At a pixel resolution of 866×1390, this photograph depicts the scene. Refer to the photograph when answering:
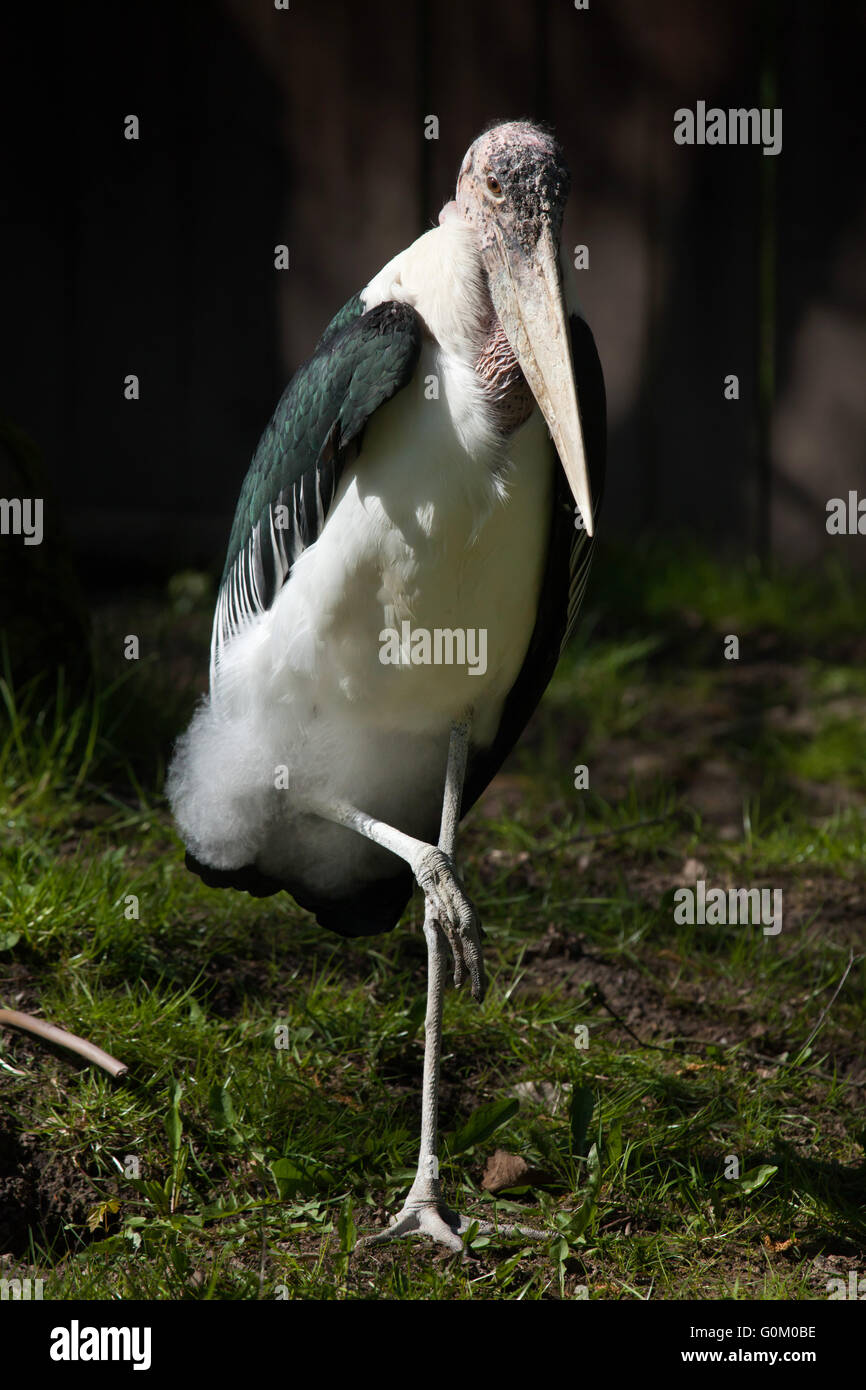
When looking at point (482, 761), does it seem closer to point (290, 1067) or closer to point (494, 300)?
point (290, 1067)

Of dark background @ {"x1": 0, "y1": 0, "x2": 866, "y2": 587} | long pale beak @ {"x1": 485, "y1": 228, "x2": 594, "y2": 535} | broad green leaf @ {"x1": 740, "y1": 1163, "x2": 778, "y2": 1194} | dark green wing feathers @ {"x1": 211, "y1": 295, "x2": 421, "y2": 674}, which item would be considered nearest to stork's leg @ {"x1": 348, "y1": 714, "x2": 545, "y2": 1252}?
broad green leaf @ {"x1": 740, "y1": 1163, "x2": 778, "y2": 1194}

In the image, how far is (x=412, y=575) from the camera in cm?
253

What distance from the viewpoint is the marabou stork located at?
243cm

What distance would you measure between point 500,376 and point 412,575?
37cm

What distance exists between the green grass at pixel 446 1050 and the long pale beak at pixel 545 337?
128 centimetres

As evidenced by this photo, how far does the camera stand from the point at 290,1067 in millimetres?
2971

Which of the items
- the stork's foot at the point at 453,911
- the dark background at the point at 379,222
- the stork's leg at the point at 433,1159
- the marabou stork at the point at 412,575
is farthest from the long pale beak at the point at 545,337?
the dark background at the point at 379,222

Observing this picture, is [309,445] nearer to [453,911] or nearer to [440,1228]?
[453,911]

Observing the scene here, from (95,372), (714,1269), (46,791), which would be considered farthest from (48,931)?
(95,372)

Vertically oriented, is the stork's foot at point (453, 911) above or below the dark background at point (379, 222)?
below

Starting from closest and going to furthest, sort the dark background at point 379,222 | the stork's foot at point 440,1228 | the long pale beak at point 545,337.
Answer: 1. the long pale beak at point 545,337
2. the stork's foot at point 440,1228
3. the dark background at point 379,222

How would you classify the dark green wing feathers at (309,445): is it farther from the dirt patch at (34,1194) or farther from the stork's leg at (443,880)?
the dirt patch at (34,1194)

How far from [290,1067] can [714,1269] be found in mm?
924

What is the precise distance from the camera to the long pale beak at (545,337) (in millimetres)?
2357
